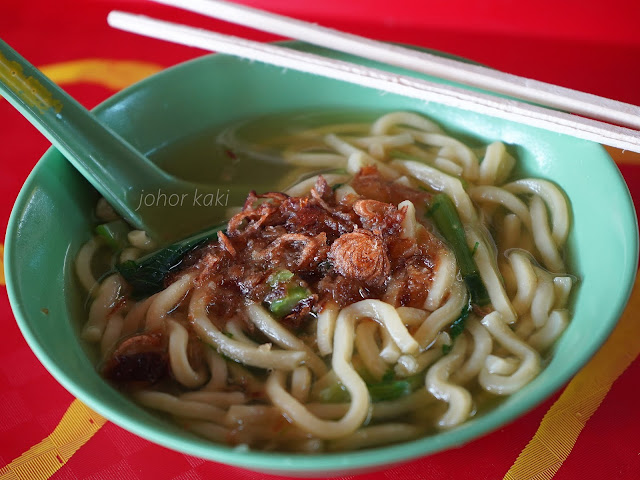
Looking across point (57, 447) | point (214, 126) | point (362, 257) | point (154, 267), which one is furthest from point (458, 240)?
point (57, 447)

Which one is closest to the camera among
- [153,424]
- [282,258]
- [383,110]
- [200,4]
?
[153,424]

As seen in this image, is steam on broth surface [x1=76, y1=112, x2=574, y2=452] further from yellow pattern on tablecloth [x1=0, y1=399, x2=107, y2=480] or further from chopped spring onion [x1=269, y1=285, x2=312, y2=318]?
yellow pattern on tablecloth [x1=0, y1=399, x2=107, y2=480]

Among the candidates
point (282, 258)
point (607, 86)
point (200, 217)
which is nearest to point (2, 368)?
point (200, 217)

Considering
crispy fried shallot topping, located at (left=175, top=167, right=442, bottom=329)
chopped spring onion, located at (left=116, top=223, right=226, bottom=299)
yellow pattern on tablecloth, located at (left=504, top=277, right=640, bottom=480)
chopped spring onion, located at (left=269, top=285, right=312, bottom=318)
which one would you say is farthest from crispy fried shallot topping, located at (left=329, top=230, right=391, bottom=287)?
yellow pattern on tablecloth, located at (left=504, top=277, right=640, bottom=480)

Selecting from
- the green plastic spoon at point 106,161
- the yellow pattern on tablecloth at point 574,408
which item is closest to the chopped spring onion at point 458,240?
the yellow pattern on tablecloth at point 574,408

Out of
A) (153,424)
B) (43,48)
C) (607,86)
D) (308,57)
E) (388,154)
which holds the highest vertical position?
(607,86)

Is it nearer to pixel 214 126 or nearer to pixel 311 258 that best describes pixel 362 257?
pixel 311 258

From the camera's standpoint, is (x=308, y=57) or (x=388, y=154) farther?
(x=388, y=154)

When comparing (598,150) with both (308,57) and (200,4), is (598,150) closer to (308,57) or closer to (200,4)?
(308,57)
